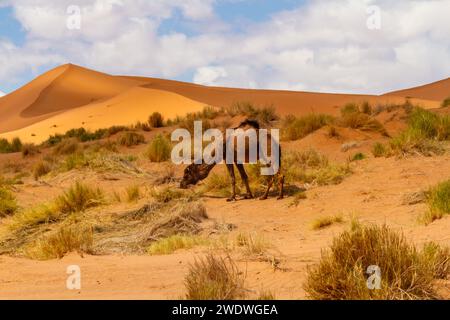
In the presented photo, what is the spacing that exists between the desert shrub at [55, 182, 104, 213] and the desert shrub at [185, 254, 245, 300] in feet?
25.3

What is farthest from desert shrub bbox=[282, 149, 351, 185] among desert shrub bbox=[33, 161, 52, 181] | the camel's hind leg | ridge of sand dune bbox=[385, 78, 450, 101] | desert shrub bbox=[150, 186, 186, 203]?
ridge of sand dune bbox=[385, 78, 450, 101]

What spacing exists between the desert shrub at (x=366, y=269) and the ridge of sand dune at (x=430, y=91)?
52.8m

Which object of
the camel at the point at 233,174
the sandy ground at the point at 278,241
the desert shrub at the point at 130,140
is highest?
the desert shrub at the point at 130,140

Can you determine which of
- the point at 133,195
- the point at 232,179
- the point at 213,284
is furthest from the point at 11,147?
the point at 213,284

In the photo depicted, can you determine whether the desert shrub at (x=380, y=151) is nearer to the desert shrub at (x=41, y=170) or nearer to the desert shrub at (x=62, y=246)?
the desert shrub at (x=62, y=246)

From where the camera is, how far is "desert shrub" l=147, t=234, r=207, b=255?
25.8ft

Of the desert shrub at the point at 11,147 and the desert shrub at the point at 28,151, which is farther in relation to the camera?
the desert shrub at the point at 11,147

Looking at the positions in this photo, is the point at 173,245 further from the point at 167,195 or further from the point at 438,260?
the point at 167,195

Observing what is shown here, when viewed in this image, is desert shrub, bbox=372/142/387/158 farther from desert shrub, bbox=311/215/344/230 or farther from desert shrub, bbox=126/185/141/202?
desert shrub, bbox=311/215/344/230

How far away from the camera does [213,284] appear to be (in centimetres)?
484

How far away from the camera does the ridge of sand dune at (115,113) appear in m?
37.9

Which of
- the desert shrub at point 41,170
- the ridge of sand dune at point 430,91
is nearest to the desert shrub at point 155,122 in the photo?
the desert shrub at point 41,170

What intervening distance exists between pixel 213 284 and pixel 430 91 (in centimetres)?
5963

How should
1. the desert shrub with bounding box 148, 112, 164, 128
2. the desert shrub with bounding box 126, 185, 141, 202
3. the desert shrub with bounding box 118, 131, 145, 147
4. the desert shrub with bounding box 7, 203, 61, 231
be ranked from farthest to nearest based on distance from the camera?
the desert shrub with bounding box 148, 112, 164, 128, the desert shrub with bounding box 118, 131, 145, 147, the desert shrub with bounding box 126, 185, 141, 202, the desert shrub with bounding box 7, 203, 61, 231
